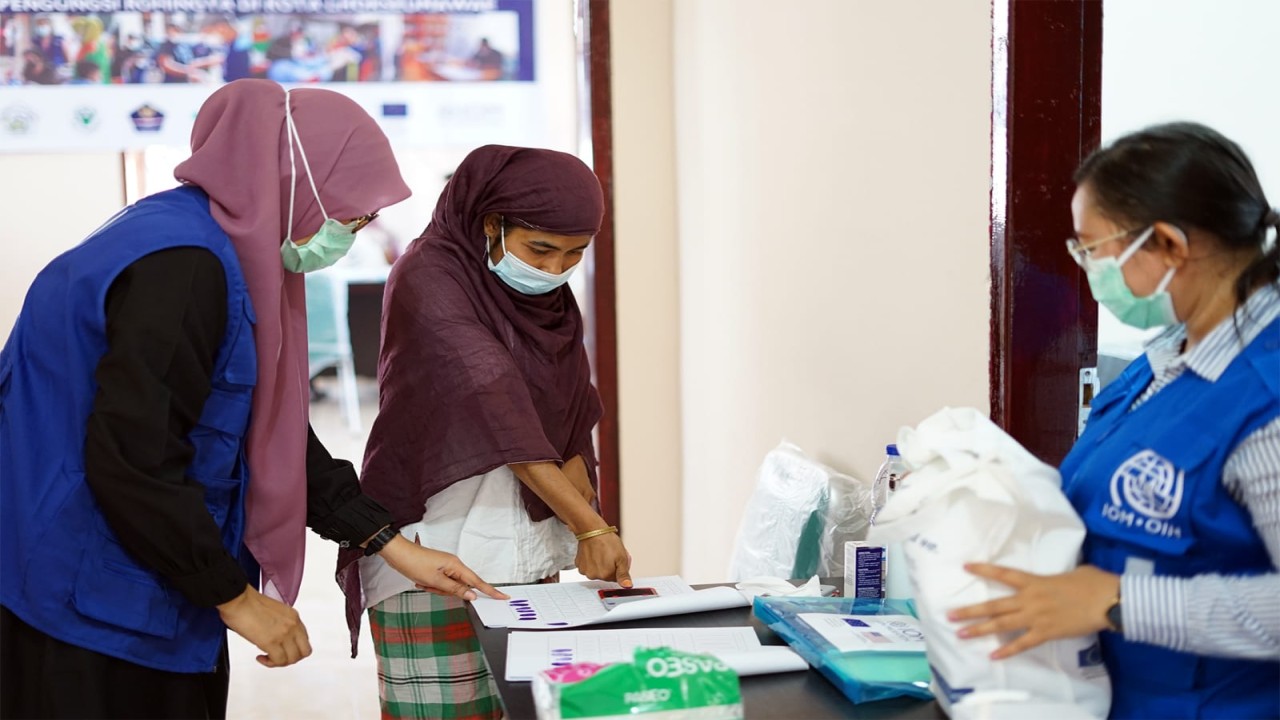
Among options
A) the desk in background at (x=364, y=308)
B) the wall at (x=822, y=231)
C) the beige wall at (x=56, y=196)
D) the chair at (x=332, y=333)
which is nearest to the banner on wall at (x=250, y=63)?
the wall at (x=822, y=231)

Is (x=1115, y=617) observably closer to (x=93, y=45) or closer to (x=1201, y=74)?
(x=1201, y=74)

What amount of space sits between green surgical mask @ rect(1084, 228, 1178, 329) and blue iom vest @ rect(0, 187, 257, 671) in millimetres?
972

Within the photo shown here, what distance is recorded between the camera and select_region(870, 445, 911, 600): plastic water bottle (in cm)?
153

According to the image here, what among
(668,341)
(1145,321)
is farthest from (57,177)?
(1145,321)

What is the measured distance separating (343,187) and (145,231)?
0.29m

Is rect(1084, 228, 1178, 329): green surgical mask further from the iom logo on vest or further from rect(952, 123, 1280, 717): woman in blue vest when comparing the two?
the iom logo on vest

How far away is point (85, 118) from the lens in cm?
348

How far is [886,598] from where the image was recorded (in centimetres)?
156

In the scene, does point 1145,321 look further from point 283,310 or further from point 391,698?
point 391,698

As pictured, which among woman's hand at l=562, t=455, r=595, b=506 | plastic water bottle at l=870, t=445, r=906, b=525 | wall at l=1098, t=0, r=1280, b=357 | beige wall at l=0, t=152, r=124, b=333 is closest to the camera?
plastic water bottle at l=870, t=445, r=906, b=525

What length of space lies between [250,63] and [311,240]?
219 cm

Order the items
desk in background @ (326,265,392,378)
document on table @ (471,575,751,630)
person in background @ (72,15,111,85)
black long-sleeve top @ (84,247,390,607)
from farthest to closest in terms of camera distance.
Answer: desk in background @ (326,265,392,378)
person in background @ (72,15,111,85)
document on table @ (471,575,751,630)
black long-sleeve top @ (84,247,390,607)

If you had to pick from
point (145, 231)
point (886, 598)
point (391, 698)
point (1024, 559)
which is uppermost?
point (145, 231)

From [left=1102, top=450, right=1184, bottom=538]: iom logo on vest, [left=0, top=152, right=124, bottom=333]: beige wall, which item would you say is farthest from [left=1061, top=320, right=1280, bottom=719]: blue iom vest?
[left=0, top=152, right=124, bottom=333]: beige wall
